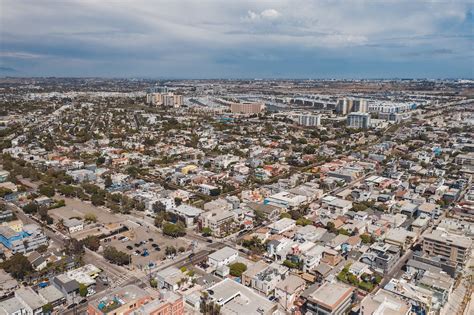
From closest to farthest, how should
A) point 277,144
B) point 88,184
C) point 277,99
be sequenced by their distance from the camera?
1. point 88,184
2. point 277,144
3. point 277,99

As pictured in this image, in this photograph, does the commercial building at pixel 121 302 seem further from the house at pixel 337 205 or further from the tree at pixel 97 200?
the house at pixel 337 205

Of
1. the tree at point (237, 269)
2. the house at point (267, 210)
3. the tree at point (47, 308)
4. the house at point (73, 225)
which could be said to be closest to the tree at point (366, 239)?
the house at point (267, 210)

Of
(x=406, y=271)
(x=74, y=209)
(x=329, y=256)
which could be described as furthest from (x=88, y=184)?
(x=406, y=271)

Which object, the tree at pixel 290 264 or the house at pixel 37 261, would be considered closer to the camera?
the house at pixel 37 261

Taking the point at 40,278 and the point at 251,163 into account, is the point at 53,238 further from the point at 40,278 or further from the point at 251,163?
the point at 251,163

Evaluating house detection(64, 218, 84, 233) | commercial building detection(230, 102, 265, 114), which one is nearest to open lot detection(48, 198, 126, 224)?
house detection(64, 218, 84, 233)
